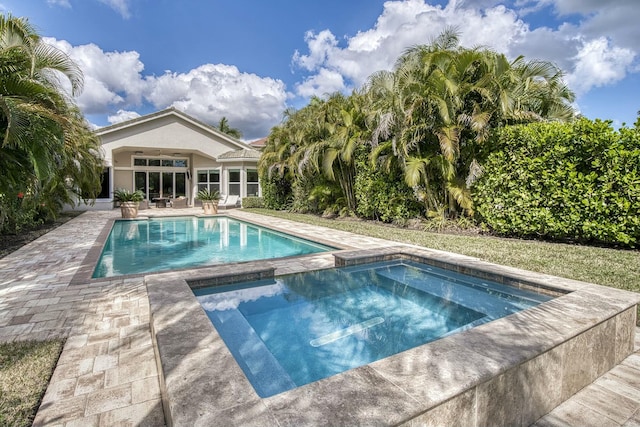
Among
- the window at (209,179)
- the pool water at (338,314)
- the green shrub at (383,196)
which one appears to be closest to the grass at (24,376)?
the pool water at (338,314)

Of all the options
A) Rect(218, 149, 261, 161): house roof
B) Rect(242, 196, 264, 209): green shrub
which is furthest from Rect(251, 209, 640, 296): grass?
Rect(218, 149, 261, 161): house roof

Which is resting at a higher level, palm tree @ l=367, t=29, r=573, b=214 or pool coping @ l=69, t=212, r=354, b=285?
palm tree @ l=367, t=29, r=573, b=214

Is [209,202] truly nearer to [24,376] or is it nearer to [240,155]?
[240,155]

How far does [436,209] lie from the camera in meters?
12.0

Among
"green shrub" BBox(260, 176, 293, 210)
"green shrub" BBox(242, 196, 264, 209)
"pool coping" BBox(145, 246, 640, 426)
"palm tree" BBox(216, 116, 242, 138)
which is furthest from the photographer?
"palm tree" BBox(216, 116, 242, 138)

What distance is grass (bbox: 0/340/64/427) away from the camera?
257 cm

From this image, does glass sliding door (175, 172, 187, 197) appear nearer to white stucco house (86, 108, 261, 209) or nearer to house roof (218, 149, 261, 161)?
white stucco house (86, 108, 261, 209)

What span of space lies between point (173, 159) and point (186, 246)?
59.0 feet

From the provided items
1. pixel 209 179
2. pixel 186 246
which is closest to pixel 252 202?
pixel 209 179

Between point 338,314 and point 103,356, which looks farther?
point 338,314

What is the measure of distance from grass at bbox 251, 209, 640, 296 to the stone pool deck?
80.9 inches

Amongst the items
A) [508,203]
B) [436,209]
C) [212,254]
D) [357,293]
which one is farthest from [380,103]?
[357,293]

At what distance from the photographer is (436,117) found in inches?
433

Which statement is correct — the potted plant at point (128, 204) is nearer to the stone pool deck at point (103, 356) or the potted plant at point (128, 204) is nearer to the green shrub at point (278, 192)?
the green shrub at point (278, 192)
